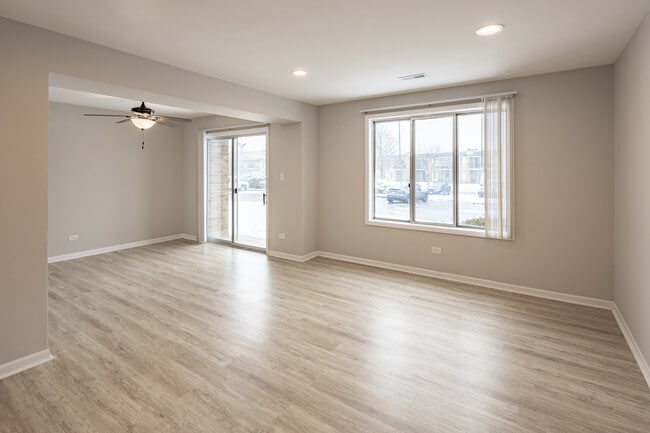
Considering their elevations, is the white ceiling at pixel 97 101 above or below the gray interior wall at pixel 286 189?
above

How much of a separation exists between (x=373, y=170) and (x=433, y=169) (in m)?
0.98

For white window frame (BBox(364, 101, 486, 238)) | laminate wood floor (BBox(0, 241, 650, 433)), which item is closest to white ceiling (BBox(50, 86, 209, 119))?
laminate wood floor (BBox(0, 241, 650, 433))

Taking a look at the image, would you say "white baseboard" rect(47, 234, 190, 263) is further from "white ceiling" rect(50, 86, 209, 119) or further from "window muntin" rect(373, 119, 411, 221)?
"window muntin" rect(373, 119, 411, 221)

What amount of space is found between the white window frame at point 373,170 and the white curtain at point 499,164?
229mm

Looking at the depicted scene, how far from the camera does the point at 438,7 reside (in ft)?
8.15

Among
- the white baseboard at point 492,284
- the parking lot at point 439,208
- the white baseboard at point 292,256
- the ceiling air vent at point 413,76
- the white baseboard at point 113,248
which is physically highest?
the ceiling air vent at point 413,76

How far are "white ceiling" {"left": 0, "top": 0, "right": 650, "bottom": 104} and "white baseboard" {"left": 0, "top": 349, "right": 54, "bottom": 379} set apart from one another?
2.50 m

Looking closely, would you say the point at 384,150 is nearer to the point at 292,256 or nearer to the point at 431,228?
the point at 431,228

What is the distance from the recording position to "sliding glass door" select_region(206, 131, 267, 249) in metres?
6.69

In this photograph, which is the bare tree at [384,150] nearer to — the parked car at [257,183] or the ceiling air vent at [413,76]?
the ceiling air vent at [413,76]

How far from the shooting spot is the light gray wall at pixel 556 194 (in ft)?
12.4

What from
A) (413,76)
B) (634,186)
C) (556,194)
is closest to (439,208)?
(556,194)

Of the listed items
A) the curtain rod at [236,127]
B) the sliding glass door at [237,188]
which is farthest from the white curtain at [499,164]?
the sliding glass door at [237,188]

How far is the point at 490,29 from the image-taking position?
9.29ft
